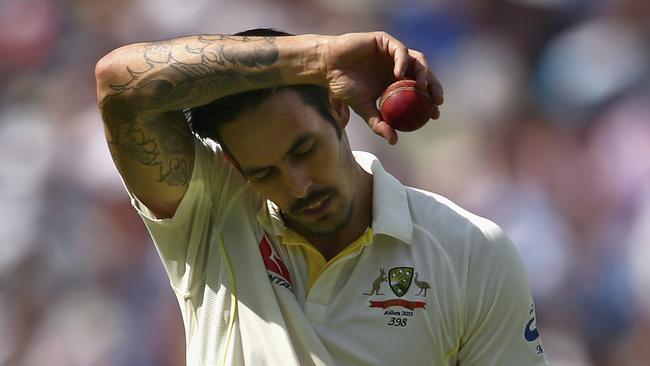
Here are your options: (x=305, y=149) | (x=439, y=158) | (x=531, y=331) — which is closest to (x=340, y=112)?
(x=305, y=149)

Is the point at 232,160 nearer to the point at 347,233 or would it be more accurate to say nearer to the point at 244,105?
the point at 244,105

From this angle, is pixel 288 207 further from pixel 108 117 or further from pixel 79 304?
pixel 79 304

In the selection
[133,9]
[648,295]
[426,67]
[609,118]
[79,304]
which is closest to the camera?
[426,67]

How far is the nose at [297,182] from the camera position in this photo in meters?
2.52

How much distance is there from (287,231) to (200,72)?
485 mm

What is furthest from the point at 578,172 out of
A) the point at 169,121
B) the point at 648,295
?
the point at 169,121

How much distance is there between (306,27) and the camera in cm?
550

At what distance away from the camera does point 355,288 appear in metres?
2.57

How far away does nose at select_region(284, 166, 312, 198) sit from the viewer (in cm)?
252

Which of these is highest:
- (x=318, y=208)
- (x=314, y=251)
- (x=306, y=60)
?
(x=306, y=60)

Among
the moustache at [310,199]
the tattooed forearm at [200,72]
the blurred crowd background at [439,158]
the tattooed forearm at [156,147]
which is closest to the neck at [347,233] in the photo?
the moustache at [310,199]

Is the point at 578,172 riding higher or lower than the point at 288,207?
higher

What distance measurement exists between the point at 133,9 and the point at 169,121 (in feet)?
11.7

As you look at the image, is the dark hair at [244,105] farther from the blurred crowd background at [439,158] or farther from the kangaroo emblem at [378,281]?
the blurred crowd background at [439,158]
